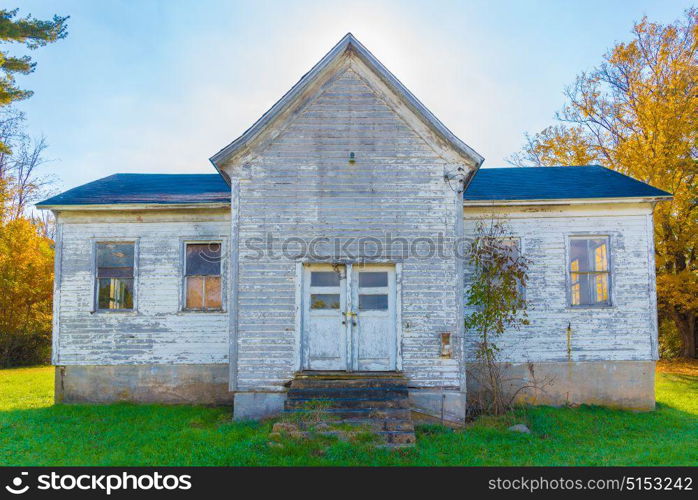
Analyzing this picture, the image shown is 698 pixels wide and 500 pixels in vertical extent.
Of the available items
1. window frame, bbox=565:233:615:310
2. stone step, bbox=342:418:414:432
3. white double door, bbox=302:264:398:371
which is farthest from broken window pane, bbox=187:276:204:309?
window frame, bbox=565:233:615:310

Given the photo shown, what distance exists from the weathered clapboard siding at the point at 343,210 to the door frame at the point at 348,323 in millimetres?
80

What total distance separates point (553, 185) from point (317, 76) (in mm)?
6452

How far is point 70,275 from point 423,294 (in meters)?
8.03

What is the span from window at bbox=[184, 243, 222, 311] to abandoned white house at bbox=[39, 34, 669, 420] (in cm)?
4

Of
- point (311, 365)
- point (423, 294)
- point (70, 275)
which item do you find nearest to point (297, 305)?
point (311, 365)

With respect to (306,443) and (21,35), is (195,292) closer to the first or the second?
(306,443)

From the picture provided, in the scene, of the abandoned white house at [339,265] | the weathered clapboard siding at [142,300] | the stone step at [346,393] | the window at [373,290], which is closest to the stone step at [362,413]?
the stone step at [346,393]

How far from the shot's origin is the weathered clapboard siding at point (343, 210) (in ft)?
33.5

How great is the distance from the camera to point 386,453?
8.00 metres

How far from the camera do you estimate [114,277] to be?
12594 millimetres

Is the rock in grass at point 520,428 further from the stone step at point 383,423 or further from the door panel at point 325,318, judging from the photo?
the door panel at point 325,318

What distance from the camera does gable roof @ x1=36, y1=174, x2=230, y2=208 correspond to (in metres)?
12.5

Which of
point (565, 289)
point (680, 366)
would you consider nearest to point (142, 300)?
point (565, 289)

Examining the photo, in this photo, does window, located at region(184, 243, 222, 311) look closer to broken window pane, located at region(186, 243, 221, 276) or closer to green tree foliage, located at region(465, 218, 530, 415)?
broken window pane, located at region(186, 243, 221, 276)
